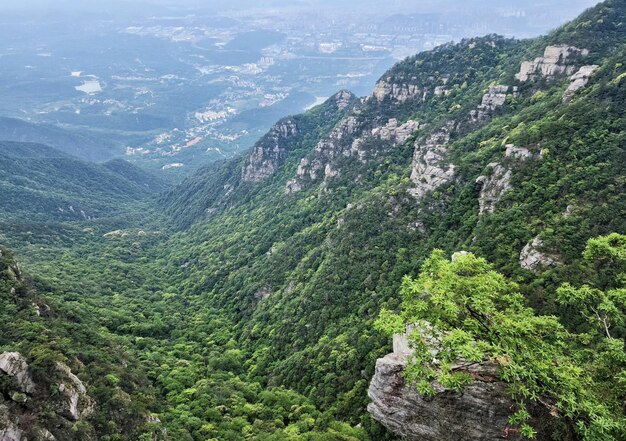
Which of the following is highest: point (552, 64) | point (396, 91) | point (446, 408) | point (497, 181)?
point (552, 64)

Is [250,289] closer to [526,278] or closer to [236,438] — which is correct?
[236,438]

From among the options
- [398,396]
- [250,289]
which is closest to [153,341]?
[250,289]

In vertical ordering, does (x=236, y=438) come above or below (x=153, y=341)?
above

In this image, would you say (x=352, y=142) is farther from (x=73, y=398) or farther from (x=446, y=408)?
(x=446, y=408)

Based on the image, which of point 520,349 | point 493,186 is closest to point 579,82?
point 493,186

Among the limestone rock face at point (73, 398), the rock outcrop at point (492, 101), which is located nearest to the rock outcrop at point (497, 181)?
the rock outcrop at point (492, 101)

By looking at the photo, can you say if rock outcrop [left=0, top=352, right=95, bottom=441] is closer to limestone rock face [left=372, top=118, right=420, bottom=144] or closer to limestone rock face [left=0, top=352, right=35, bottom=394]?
limestone rock face [left=0, top=352, right=35, bottom=394]

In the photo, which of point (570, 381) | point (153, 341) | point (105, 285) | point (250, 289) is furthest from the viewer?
point (105, 285)
